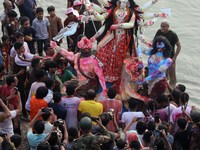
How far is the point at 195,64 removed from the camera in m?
9.62

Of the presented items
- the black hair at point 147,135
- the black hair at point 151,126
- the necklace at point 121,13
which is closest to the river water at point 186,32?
the necklace at point 121,13

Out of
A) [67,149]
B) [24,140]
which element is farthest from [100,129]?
[24,140]

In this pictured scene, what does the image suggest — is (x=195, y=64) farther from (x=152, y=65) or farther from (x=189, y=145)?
(x=189, y=145)

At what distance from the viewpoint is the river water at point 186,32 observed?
29.0ft

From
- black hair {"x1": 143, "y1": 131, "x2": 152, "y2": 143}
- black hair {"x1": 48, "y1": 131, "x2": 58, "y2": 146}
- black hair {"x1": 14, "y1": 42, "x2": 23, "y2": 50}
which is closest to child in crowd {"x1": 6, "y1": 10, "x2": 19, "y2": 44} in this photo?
black hair {"x1": 14, "y1": 42, "x2": 23, "y2": 50}

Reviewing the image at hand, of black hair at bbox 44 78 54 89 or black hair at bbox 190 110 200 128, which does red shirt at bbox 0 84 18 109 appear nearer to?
black hair at bbox 44 78 54 89

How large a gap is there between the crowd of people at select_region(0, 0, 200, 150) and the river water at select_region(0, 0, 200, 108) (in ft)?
4.80

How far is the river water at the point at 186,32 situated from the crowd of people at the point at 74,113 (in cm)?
146

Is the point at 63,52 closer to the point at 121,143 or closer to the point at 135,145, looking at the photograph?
the point at 121,143

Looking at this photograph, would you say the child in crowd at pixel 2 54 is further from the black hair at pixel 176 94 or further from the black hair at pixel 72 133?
the black hair at pixel 176 94

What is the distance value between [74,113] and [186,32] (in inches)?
290

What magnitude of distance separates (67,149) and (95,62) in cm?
261

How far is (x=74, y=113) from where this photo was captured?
5289mm

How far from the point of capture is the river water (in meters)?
8.83
